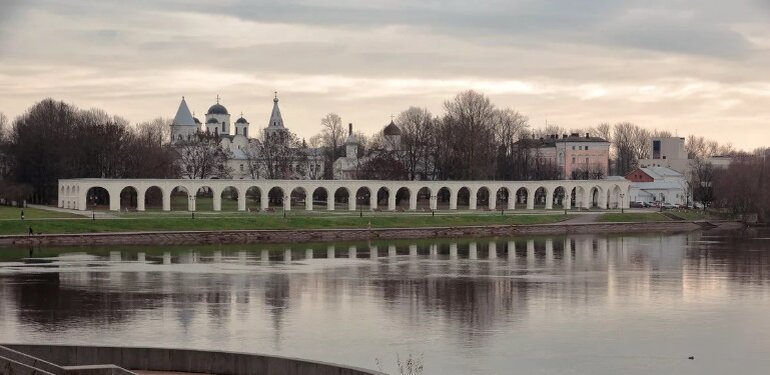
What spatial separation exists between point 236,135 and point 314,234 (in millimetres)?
98246

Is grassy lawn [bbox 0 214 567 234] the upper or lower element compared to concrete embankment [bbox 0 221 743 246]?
upper

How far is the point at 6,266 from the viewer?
50.5 meters

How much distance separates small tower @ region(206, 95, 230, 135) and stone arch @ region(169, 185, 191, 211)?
5652cm

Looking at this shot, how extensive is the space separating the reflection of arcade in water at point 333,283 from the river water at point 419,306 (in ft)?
0.28

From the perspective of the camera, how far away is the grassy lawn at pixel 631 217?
9144 cm

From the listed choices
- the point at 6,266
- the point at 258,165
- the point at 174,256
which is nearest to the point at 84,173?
the point at 258,165

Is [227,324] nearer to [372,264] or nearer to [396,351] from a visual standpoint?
[396,351]

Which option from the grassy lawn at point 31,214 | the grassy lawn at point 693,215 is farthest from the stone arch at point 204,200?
the grassy lawn at point 693,215

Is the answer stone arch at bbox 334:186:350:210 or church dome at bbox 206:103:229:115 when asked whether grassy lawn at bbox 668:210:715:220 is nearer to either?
stone arch at bbox 334:186:350:210

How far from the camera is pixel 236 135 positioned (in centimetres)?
17100

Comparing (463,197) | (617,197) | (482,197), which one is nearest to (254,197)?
(463,197)

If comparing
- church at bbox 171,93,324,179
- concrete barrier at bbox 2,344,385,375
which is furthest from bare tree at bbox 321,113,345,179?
concrete barrier at bbox 2,344,385,375

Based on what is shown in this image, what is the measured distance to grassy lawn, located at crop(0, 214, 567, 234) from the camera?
223 feet

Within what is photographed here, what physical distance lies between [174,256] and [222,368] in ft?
117
